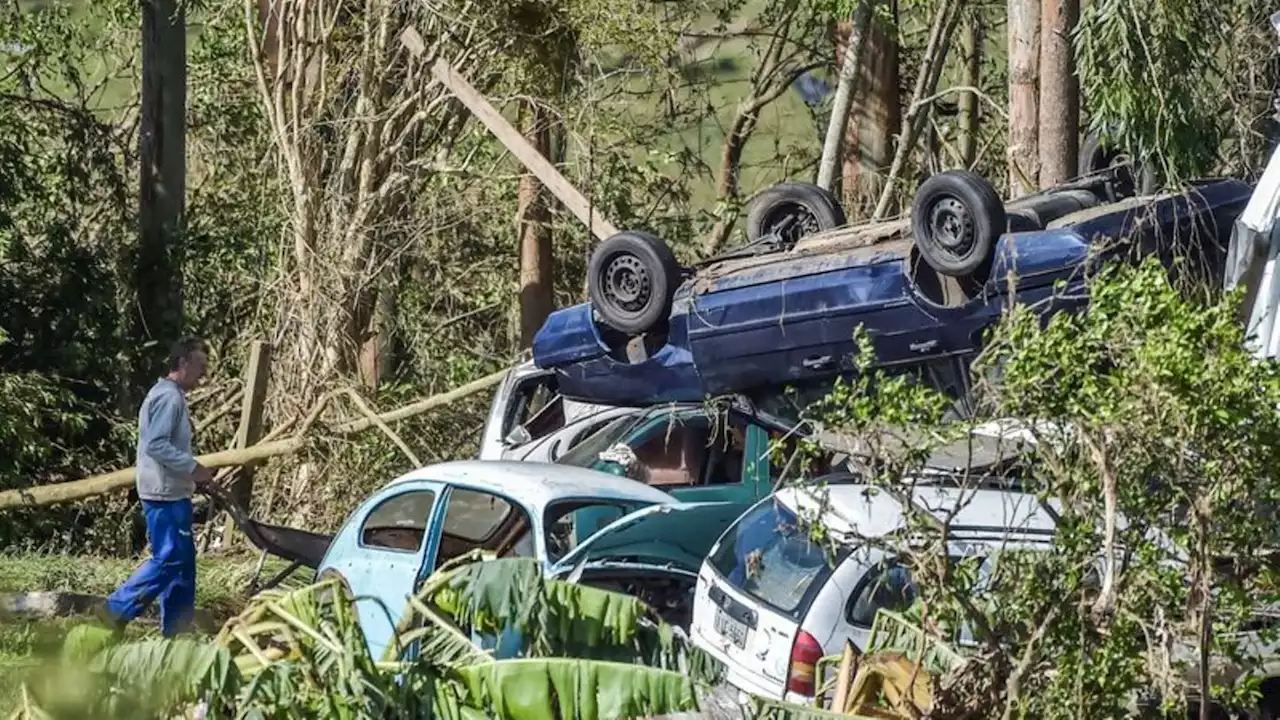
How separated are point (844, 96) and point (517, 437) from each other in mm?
6035

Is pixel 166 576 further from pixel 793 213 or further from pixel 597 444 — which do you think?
pixel 793 213

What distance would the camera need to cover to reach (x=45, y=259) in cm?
1889

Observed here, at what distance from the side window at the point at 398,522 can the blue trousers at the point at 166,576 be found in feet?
3.57

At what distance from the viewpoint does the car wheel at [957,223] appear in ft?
34.7

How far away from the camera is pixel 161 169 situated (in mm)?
20016

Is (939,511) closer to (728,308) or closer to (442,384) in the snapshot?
(728,308)

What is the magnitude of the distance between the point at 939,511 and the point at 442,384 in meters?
12.6

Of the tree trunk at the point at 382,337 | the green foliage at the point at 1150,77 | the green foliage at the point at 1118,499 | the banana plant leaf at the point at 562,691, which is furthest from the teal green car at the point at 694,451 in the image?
the tree trunk at the point at 382,337

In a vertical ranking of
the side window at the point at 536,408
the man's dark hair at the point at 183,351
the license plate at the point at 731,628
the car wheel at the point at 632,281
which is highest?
the car wheel at the point at 632,281

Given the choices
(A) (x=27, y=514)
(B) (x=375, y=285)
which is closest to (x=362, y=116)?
(B) (x=375, y=285)

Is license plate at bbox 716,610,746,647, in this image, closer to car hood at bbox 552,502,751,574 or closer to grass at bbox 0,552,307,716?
car hood at bbox 552,502,751,574

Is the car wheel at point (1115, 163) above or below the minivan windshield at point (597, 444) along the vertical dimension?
above

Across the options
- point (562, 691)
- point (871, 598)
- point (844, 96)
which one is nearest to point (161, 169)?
point (844, 96)

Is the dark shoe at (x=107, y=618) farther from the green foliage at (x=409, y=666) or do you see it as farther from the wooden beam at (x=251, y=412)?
the wooden beam at (x=251, y=412)
